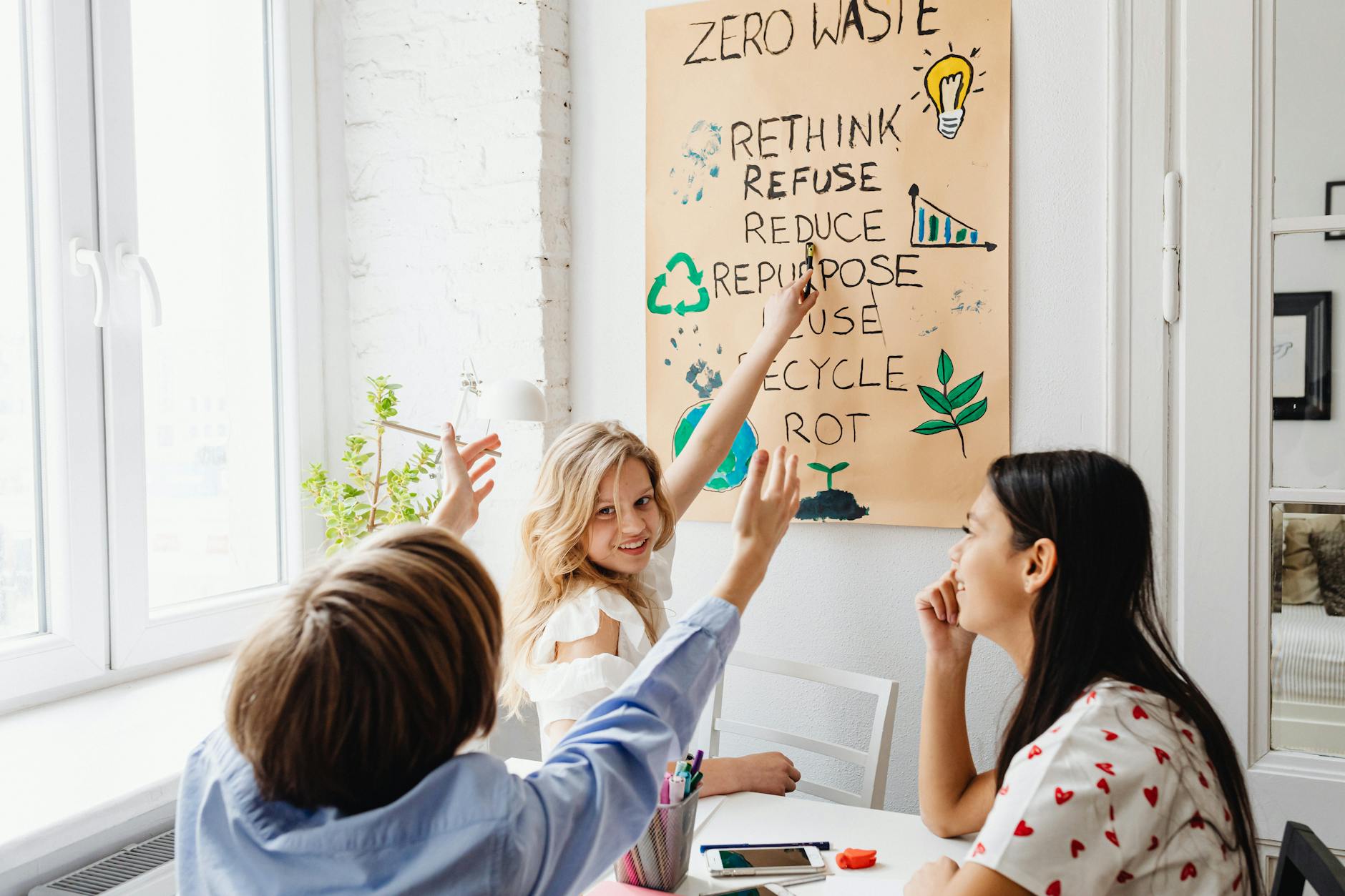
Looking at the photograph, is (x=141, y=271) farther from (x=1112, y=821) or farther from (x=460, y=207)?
(x=1112, y=821)

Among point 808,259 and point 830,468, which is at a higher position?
point 808,259

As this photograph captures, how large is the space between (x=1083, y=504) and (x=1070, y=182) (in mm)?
921

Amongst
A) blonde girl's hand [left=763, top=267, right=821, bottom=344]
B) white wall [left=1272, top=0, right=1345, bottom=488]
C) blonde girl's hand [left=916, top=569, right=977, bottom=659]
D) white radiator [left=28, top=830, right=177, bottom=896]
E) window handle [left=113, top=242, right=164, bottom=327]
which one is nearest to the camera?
white radiator [left=28, top=830, right=177, bottom=896]

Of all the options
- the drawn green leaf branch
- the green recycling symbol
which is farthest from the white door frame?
the green recycling symbol

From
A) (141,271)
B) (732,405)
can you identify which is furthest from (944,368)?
(141,271)

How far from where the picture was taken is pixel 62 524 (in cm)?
171

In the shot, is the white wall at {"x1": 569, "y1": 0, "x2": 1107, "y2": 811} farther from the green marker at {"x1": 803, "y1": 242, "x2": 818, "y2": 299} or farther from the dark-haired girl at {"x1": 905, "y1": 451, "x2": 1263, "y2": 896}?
the dark-haired girl at {"x1": 905, "y1": 451, "x2": 1263, "y2": 896}

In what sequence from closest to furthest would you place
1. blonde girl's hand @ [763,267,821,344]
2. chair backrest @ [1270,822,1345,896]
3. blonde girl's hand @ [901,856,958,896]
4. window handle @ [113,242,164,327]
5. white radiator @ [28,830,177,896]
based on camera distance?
chair backrest @ [1270,822,1345,896]
blonde girl's hand @ [901,856,958,896]
white radiator @ [28,830,177,896]
window handle @ [113,242,164,327]
blonde girl's hand @ [763,267,821,344]

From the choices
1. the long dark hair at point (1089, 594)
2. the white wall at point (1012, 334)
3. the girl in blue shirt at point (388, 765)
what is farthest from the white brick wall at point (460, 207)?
the girl in blue shirt at point (388, 765)

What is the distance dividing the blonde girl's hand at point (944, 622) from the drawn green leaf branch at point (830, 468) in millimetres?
495

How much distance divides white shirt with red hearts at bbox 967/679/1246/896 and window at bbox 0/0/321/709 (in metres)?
1.61

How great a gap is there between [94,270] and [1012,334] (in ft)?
5.64

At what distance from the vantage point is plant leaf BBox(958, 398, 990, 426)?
6.13 ft

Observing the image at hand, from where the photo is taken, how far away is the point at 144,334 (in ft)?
6.27
